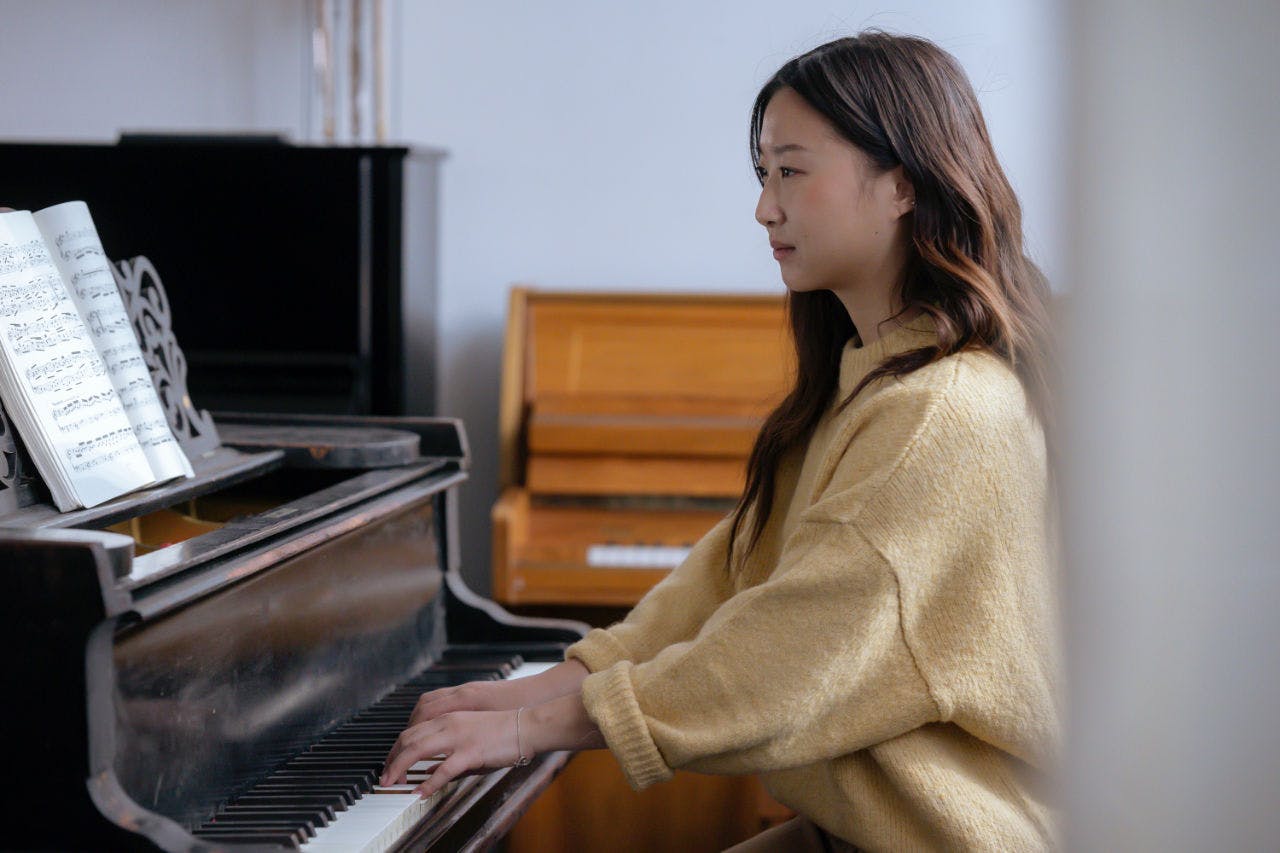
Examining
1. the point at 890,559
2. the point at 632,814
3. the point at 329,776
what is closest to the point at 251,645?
the point at 329,776

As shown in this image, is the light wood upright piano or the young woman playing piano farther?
the light wood upright piano

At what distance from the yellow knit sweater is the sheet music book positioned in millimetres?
547

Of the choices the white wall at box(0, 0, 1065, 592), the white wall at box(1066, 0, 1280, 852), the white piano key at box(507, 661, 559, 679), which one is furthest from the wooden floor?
the white wall at box(1066, 0, 1280, 852)

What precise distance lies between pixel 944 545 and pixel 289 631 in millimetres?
695

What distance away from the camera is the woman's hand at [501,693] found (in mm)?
1507

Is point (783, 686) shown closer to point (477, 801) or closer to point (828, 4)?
point (477, 801)

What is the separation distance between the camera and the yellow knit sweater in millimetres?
1274

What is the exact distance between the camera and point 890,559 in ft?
4.14

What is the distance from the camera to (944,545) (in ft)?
4.19

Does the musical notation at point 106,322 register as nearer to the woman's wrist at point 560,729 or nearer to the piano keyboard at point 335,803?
the piano keyboard at point 335,803

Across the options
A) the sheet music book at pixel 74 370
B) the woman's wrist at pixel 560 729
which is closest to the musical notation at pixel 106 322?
the sheet music book at pixel 74 370

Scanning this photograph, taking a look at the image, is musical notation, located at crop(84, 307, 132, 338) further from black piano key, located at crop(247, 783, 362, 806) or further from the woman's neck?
the woman's neck

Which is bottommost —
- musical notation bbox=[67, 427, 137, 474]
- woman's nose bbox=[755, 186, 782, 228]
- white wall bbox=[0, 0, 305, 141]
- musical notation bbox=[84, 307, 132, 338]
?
musical notation bbox=[67, 427, 137, 474]

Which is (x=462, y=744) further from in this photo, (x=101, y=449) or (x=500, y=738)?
(x=101, y=449)
